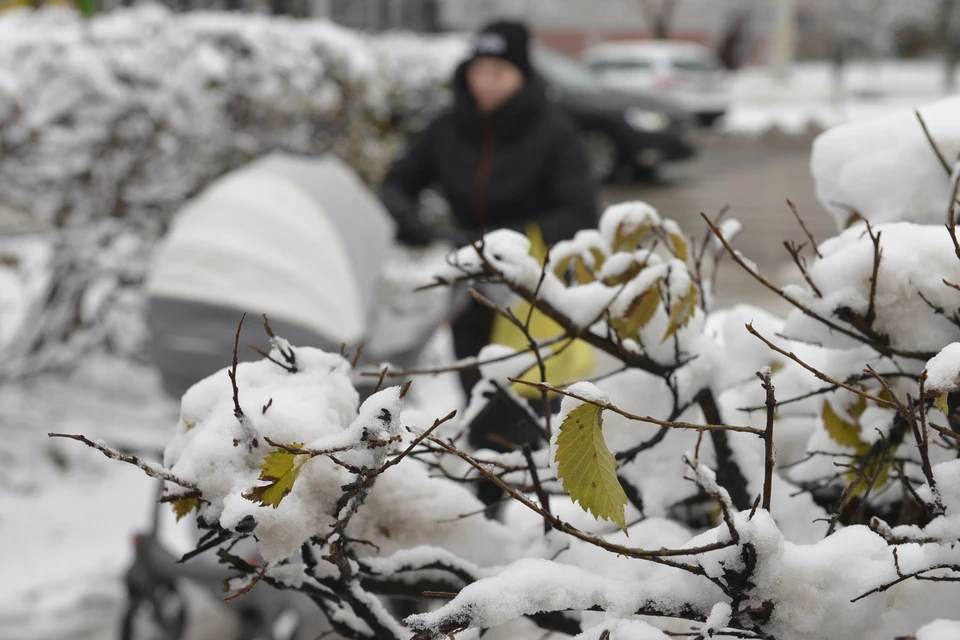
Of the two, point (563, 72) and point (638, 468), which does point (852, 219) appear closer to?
point (638, 468)

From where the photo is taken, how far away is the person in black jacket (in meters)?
3.61

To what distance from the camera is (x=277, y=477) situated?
2.36 feet

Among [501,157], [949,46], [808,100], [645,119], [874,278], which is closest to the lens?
[874,278]

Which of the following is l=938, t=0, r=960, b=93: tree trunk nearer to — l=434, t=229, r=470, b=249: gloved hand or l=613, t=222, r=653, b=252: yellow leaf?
l=434, t=229, r=470, b=249: gloved hand

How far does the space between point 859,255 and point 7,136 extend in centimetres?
406

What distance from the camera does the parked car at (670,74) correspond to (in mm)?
16734

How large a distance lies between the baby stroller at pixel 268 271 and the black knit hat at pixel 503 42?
0.74 m

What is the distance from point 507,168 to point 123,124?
2069 mm

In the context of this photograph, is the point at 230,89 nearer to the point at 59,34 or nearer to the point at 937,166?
the point at 59,34

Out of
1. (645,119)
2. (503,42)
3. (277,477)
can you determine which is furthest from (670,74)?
(277,477)

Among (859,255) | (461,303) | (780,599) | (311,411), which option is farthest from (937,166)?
(461,303)

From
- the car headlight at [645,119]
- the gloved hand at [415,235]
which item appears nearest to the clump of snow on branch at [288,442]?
the gloved hand at [415,235]

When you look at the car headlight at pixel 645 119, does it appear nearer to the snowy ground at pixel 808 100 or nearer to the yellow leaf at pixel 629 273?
the snowy ground at pixel 808 100

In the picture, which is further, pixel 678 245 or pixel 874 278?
pixel 678 245
